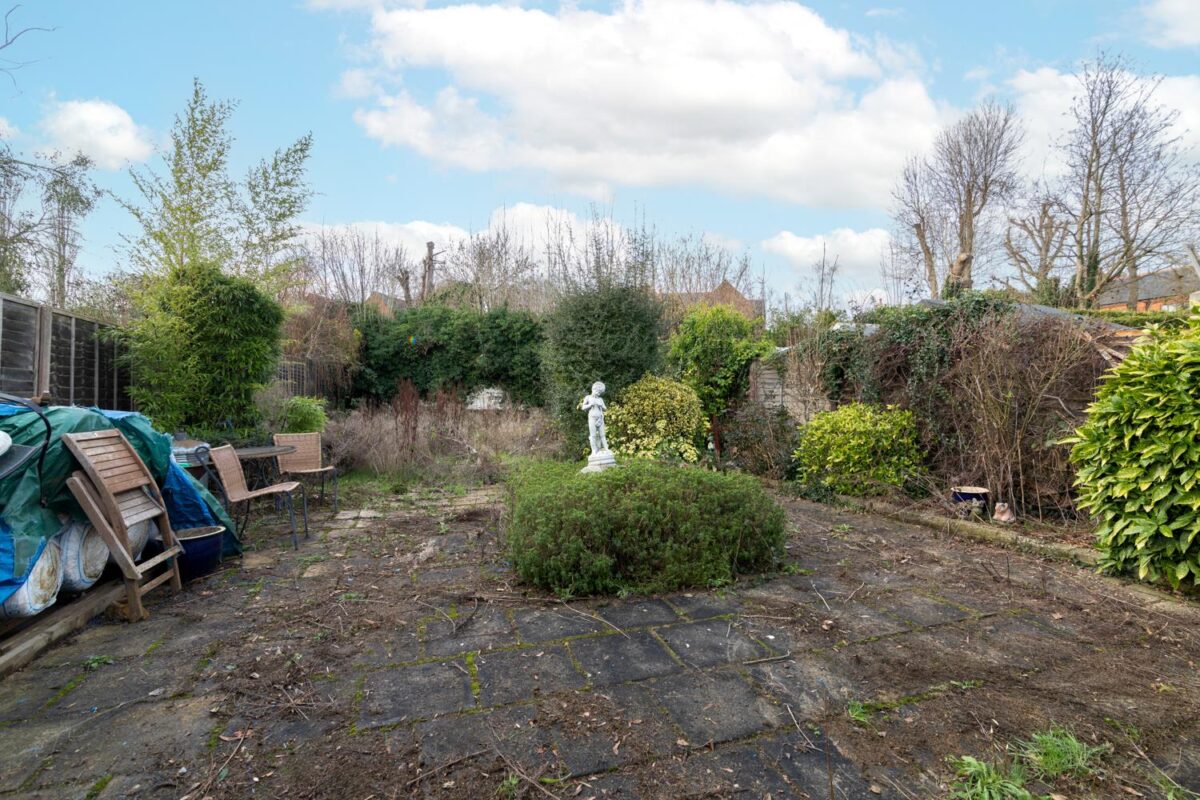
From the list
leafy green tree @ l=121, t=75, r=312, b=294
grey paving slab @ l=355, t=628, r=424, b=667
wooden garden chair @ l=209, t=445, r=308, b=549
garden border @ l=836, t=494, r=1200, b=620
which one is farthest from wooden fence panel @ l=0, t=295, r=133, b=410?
garden border @ l=836, t=494, r=1200, b=620

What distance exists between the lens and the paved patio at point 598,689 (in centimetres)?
189

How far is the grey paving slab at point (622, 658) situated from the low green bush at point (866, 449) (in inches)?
171

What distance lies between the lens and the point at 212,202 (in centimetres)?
680

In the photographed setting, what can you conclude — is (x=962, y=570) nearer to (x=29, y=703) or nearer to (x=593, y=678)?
(x=593, y=678)

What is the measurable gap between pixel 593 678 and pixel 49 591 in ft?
8.78

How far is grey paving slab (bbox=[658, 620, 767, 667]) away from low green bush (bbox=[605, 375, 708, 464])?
415 centimetres

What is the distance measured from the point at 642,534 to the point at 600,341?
433 cm

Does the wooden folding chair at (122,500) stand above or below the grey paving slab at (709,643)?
above

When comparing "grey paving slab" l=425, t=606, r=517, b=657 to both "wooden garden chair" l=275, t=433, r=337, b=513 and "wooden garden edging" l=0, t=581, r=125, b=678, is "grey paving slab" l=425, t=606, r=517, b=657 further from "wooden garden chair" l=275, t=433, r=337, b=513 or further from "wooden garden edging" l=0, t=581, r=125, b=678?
"wooden garden chair" l=275, t=433, r=337, b=513

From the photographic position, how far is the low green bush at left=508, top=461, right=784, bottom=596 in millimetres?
3516

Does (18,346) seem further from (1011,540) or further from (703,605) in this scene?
(1011,540)

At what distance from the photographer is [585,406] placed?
19.9 feet

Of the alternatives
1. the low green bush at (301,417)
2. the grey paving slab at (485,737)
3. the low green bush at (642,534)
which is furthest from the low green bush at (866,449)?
the low green bush at (301,417)

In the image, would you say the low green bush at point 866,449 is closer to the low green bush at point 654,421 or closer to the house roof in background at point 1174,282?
the low green bush at point 654,421
